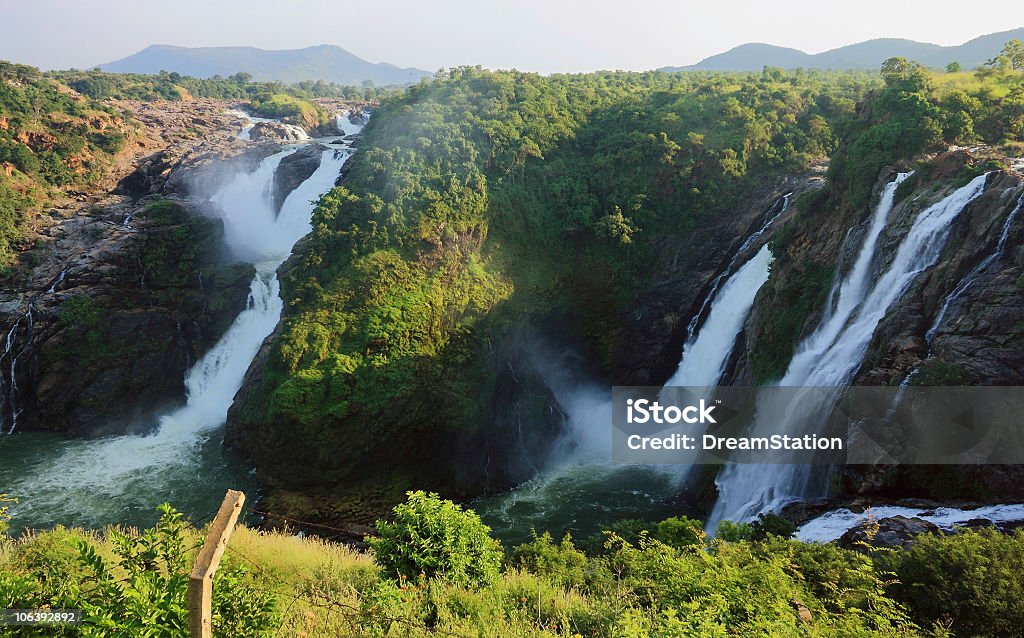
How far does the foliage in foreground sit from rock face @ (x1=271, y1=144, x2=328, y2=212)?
92.1 ft

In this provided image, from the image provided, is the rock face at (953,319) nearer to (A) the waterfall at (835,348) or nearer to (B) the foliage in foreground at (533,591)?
(A) the waterfall at (835,348)

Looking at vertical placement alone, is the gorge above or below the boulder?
below

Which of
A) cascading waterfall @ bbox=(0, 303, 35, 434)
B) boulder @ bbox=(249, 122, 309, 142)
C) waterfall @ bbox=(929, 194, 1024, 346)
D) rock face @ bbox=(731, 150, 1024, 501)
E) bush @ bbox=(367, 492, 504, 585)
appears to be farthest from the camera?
boulder @ bbox=(249, 122, 309, 142)

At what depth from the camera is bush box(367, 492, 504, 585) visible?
366 inches

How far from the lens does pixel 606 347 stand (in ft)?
89.6

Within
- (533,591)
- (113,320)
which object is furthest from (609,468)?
(113,320)

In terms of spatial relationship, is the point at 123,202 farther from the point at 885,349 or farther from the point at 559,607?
the point at 885,349

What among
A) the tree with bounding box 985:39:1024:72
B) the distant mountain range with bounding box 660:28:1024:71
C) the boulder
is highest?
the distant mountain range with bounding box 660:28:1024:71

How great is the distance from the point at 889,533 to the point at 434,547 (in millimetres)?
8360

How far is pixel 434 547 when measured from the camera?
9.48 m

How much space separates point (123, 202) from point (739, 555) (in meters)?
39.0

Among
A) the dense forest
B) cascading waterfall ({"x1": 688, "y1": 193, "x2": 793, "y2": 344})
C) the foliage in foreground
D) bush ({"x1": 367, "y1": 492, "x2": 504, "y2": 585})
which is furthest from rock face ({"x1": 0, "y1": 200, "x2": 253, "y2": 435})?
cascading waterfall ({"x1": 688, "y1": 193, "x2": 793, "y2": 344})

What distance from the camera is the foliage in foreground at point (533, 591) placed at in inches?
227

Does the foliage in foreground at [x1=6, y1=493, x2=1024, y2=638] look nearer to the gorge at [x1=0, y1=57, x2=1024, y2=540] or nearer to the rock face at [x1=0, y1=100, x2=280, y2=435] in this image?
the gorge at [x1=0, y1=57, x2=1024, y2=540]
